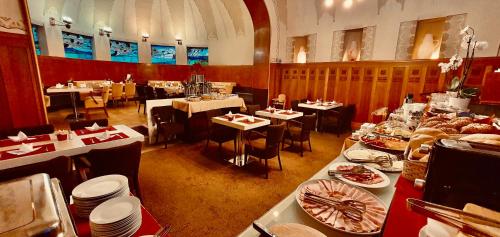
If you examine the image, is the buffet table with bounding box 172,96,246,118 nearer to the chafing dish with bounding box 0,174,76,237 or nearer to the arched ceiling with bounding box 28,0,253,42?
the chafing dish with bounding box 0,174,76,237

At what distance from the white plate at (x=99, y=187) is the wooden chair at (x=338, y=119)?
5627 mm

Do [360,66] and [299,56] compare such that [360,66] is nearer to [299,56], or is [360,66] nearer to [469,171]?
[299,56]

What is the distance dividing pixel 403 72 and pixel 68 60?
12601mm

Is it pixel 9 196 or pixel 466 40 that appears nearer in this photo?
pixel 9 196

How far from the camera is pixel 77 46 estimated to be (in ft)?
30.8

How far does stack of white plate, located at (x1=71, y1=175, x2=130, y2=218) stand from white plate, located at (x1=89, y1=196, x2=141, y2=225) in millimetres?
109

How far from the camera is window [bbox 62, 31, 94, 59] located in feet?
29.5

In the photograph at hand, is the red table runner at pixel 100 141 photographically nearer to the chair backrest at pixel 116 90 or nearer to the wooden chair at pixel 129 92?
the chair backrest at pixel 116 90

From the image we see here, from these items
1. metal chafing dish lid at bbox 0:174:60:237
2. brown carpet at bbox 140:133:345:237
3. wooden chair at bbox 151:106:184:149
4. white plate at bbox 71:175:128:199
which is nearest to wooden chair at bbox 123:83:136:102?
wooden chair at bbox 151:106:184:149

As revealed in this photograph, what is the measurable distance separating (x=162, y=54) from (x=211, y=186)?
11237 millimetres

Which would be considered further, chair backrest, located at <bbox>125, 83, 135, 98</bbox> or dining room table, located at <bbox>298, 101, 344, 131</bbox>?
chair backrest, located at <bbox>125, 83, 135, 98</bbox>

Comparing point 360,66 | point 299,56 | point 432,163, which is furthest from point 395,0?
point 432,163

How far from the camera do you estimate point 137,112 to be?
7543mm

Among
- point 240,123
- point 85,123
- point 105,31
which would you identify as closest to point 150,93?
point 85,123
